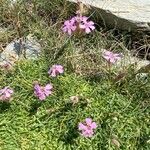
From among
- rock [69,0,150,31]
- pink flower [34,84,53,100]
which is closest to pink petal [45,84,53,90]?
pink flower [34,84,53,100]

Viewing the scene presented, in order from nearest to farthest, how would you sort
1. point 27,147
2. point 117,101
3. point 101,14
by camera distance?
point 27,147 < point 117,101 < point 101,14

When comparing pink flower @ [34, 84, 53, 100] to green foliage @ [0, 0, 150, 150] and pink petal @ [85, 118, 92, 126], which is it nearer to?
green foliage @ [0, 0, 150, 150]

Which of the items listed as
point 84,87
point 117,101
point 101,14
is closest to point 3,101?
point 84,87

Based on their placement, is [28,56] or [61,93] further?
[28,56]

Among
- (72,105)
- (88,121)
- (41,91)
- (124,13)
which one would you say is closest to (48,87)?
(41,91)

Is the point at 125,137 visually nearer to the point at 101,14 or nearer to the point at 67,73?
the point at 67,73

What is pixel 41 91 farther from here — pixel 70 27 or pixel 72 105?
pixel 70 27

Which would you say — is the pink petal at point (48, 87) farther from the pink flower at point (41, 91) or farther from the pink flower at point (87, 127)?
the pink flower at point (87, 127)
